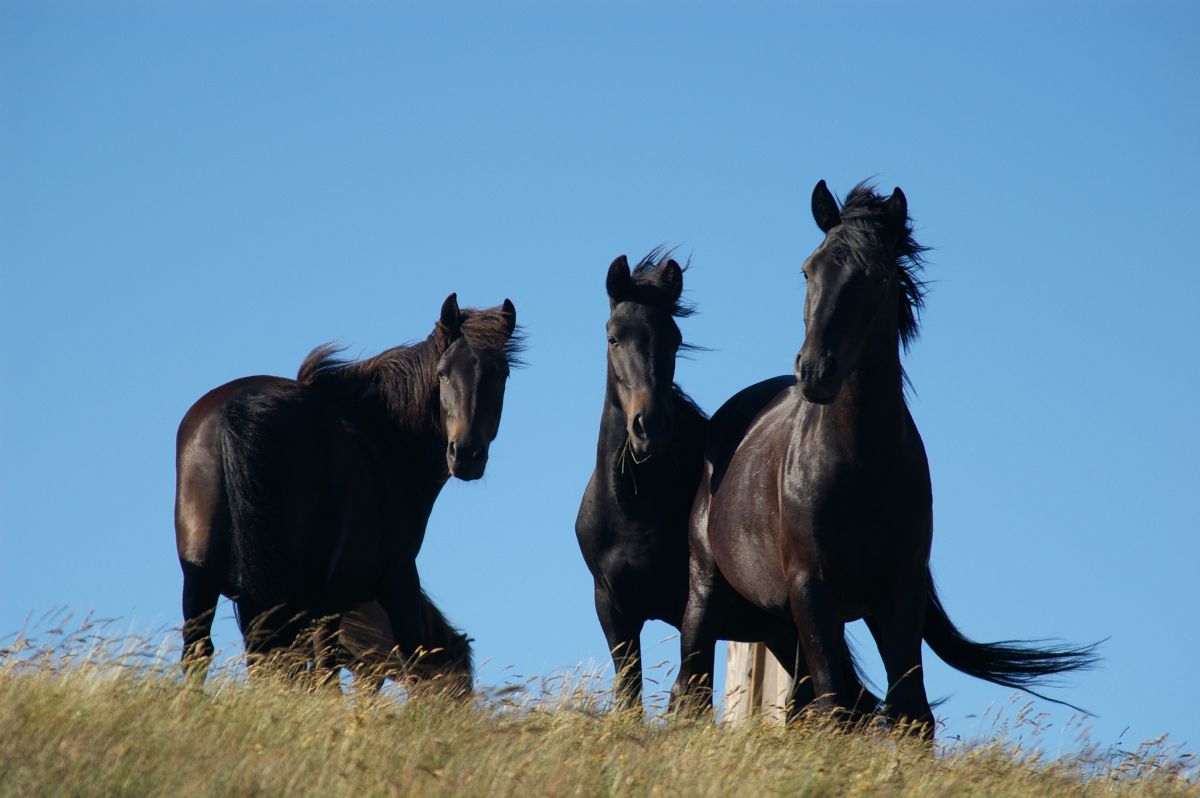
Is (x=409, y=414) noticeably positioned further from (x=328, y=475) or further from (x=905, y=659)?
(x=905, y=659)

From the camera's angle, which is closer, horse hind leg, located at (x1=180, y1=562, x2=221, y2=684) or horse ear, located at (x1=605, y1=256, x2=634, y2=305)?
horse hind leg, located at (x1=180, y1=562, x2=221, y2=684)

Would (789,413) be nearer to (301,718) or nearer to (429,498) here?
(429,498)

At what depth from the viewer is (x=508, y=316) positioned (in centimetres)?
1085

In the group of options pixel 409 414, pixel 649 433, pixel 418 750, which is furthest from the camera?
pixel 409 414

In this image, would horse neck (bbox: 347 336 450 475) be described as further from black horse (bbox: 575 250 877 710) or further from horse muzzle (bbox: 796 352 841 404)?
horse muzzle (bbox: 796 352 841 404)

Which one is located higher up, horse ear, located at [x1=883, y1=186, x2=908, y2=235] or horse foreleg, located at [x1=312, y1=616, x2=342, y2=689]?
horse ear, located at [x1=883, y1=186, x2=908, y2=235]

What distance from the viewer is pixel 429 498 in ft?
35.0

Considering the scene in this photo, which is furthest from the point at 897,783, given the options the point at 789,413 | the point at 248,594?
the point at 248,594

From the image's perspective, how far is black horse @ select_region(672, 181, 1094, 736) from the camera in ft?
25.8

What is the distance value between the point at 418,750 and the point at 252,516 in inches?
110

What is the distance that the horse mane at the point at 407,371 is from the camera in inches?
421

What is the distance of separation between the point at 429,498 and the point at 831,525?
3567 mm

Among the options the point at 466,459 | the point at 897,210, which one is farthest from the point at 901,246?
the point at 466,459

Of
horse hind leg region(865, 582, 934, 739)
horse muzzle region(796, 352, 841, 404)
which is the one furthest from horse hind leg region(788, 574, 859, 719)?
horse muzzle region(796, 352, 841, 404)
